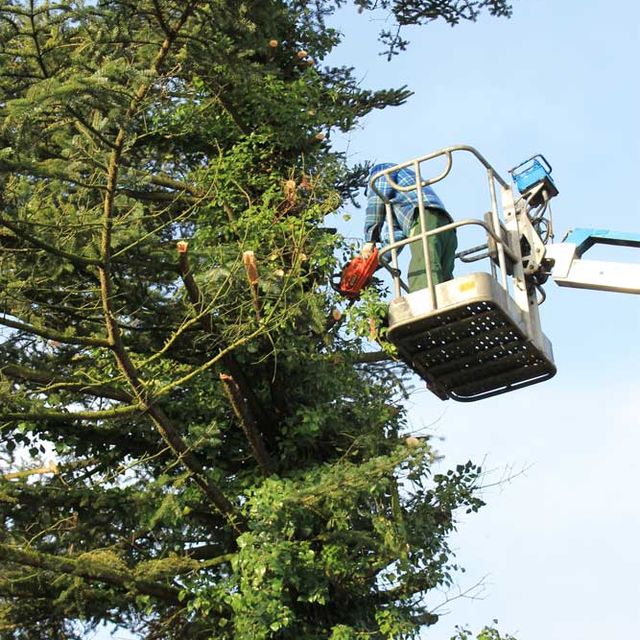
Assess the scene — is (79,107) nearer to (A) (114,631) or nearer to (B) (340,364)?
(B) (340,364)

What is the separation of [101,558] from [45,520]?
1239 mm

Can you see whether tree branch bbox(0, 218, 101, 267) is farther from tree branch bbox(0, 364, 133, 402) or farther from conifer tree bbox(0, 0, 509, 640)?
tree branch bbox(0, 364, 133, 402)

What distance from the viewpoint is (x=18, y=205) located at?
9.09 metres

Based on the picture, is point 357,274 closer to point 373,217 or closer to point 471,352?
point 373,217

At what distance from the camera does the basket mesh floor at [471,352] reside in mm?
8945

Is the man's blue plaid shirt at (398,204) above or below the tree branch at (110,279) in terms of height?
above

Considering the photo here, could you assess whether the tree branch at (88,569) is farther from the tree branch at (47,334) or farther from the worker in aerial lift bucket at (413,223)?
the worker in aerial lift bucket at (413,223)

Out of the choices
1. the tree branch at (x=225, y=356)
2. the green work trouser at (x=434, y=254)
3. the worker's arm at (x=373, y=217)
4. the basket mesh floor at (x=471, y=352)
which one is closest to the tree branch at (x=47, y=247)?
the tree branch at (x=225, y=356)

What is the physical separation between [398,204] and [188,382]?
9.65 feet

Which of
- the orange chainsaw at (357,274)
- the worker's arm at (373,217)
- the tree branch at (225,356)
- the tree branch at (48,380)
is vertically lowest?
the tree branch at (48,380)

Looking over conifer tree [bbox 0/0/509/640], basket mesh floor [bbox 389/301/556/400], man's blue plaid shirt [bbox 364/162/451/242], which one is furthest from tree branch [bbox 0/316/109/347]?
man's blue plaid shirt [bbox 364/162/451/242]

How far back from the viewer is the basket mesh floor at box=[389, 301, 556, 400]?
8.95 metres

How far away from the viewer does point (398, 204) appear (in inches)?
397

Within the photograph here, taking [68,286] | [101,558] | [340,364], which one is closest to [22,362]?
[68,286]
